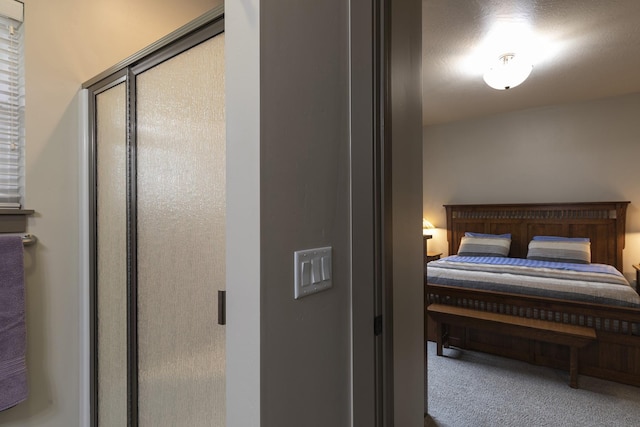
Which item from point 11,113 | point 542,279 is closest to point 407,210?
point 11,113

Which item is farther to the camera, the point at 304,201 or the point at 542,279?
the point at 542,279

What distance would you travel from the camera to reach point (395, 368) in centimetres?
127

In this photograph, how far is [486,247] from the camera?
4434mm

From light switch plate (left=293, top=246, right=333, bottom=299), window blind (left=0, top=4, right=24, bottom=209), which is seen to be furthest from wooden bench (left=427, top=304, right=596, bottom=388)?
window blind (left=0, top=4, right=24, bottom=209)

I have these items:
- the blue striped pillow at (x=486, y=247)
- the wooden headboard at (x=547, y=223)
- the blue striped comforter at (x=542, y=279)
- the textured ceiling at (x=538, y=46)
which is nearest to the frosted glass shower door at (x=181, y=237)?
the textured ceiling at (x=538, y=46)

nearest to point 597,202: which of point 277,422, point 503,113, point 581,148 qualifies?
point 581,148

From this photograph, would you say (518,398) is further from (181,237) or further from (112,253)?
(112,253)

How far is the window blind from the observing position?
1.39m

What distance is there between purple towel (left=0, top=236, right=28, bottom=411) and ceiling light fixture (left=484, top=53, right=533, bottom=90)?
10.7 feet

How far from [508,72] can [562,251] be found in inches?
92.0

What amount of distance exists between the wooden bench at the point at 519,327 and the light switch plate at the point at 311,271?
243 centimetres

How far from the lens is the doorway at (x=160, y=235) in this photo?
103 cm

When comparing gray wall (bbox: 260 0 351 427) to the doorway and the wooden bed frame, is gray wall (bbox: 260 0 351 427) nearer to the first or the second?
the doorway

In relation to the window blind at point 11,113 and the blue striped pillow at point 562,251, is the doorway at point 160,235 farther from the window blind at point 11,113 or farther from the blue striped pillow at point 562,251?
the blue striped pillow at point 562,251
